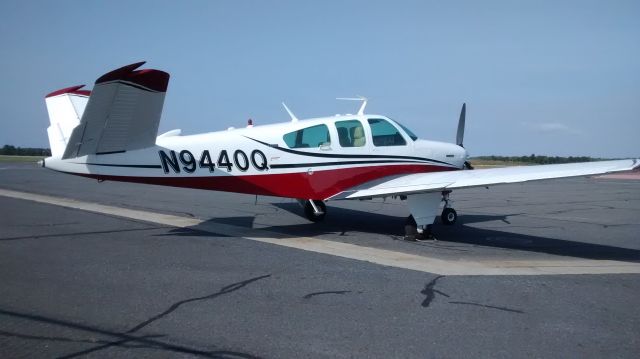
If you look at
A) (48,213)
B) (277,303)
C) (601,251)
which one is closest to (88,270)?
(277,303)

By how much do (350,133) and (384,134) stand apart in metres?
0.87

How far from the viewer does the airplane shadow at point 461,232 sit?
10.1m

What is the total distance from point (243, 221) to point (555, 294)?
8.32 meters

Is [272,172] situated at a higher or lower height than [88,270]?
higher

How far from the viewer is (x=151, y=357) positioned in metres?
4.50

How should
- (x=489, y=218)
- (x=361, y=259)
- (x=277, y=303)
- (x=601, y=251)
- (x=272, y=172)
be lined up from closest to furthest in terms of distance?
(x=277, y=303)
(x=361, y=259)
(x=601, y=251)
(x=272, y=172)
(x=489, y=218)

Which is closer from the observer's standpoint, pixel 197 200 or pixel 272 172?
pixel 272 172

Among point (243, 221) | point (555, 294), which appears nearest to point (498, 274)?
point (555, 294)

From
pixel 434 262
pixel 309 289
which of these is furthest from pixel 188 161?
pixel 434 262

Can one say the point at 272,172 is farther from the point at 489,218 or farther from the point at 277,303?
the point at 489,218

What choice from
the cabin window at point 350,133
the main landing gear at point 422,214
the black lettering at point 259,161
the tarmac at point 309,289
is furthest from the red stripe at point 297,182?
the main landing gear at point 422,214

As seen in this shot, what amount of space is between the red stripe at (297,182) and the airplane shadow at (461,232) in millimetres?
943

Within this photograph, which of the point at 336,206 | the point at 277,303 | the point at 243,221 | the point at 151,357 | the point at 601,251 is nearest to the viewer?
the point at 151,357

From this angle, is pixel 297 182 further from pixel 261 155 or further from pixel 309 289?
pixel 309 289
